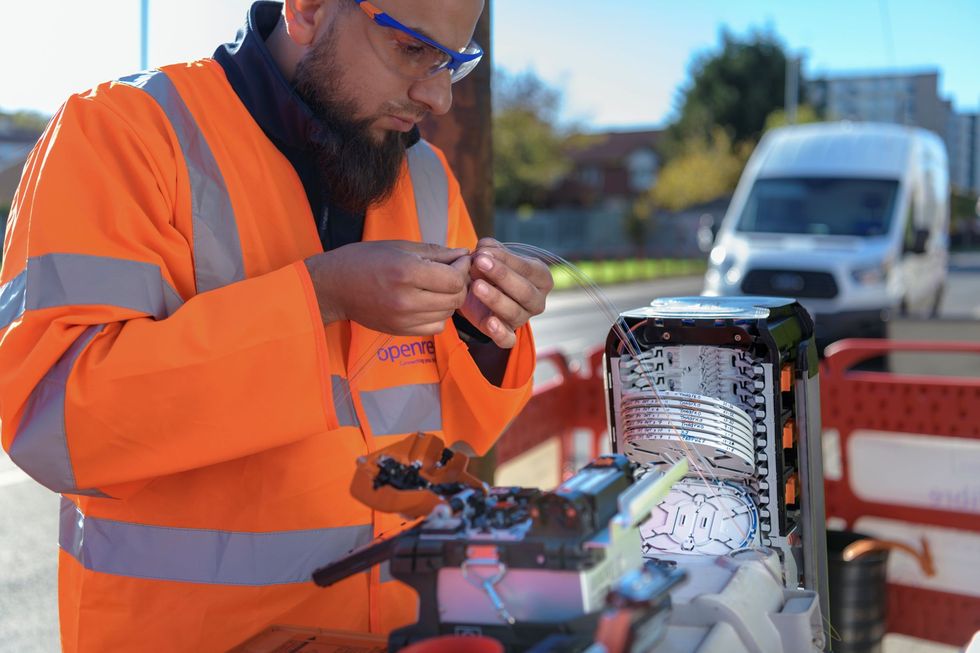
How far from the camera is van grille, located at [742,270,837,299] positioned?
34.7 feet

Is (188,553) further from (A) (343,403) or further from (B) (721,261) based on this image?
(B) (721,261)

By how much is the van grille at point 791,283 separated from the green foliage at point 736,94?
45700mm

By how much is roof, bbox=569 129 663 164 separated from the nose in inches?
2473

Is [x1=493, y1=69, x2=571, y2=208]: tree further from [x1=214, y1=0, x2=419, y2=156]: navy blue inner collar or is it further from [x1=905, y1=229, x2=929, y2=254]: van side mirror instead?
[x1=214, y1=0, x2=419, y2=156]: navy blue inner collar

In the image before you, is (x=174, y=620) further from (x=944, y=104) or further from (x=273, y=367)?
(x=944, y=104)

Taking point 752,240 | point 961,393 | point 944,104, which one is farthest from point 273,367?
point 944,104

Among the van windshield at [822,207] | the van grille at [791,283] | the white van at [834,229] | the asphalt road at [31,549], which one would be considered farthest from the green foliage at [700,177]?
the van grille at [791,283]

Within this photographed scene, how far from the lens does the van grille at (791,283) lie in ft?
34.7

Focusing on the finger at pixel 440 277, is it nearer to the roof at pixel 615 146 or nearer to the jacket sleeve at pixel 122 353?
the jacket sleeve at pixel 122 353

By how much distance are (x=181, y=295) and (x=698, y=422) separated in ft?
2.88

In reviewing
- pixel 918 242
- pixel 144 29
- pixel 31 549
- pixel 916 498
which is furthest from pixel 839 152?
pixel 144 29

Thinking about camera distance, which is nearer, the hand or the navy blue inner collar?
the hand

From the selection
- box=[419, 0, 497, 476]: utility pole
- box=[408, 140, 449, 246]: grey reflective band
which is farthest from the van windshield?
box=[408, 140, 449, 246]: grey reflective band

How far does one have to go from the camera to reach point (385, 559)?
3.93ft
